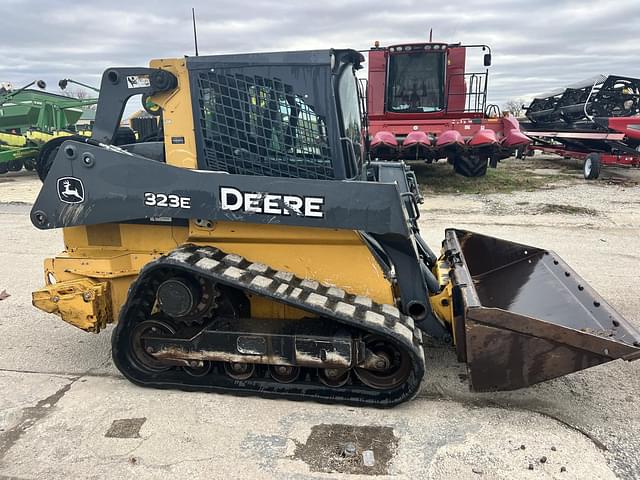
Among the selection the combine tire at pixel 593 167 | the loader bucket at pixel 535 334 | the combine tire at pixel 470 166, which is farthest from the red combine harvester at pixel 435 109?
the loader bucket at pixel 535 334

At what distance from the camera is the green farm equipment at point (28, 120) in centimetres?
1667

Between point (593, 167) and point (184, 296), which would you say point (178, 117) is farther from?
point (593, 167)

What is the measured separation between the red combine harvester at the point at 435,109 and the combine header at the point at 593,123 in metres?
3.36

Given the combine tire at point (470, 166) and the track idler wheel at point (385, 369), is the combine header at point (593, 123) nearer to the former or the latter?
the combine tire at point (470, 166)

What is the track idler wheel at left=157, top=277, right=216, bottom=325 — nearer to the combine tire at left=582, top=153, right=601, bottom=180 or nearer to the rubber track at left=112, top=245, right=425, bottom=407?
the rubber track at left=112, top=245, right=425, bottom=407

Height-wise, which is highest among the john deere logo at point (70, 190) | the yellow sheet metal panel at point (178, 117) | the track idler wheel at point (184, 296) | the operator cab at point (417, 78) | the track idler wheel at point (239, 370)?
the operator cab at point (417, 78)

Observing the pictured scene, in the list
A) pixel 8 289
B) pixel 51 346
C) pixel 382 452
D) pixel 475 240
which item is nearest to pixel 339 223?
pixel 382 452

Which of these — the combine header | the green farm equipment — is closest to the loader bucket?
the combine header

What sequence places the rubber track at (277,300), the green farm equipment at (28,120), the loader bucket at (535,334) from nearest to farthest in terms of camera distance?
the loader bucket at (535,334) < the rubber track at (277,300) < the green farm equipment at (28,120)

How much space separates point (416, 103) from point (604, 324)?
1153 centimetres

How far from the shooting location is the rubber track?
10.5 feet

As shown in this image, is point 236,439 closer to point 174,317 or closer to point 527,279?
point 174,317

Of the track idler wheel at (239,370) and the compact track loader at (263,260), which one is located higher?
the compact track loader at (263,260)

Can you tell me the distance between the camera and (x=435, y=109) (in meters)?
14.0
